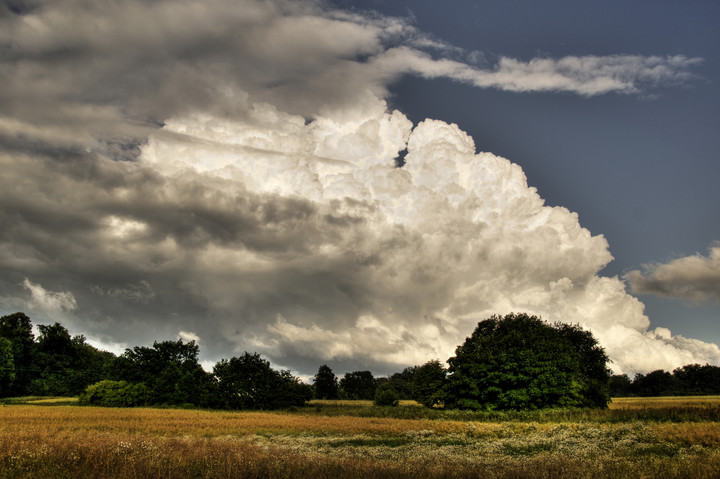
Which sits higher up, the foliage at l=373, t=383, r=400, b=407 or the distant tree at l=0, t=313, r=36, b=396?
the distant tree at l=0, t=313, r=36, b=396

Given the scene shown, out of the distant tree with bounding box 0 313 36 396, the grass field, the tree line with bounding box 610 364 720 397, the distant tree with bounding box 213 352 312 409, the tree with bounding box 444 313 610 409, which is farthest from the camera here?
the tree line with bounding box 610 364 720 397

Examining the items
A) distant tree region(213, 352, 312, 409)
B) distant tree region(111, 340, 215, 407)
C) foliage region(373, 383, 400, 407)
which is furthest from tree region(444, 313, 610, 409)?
distant tree region(111, 340, 215, 407)

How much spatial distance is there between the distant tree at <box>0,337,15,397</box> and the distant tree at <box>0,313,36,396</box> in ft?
11.9

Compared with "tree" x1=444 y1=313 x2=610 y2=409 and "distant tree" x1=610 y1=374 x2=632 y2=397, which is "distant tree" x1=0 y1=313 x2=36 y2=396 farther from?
"distant tree" x1=610 y1=374 x2=632 y2=397

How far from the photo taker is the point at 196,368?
78.1 m

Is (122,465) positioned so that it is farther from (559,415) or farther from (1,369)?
(1,369)

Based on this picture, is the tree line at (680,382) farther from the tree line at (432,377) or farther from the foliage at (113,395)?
the foliage at (113,395)

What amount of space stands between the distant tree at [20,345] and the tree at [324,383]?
6450cm

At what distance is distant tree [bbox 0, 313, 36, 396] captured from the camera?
100 m

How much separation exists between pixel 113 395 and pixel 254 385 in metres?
19.3

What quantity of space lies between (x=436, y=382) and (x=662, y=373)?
9853cm

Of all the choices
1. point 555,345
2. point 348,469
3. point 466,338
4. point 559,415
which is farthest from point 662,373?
point 348,469

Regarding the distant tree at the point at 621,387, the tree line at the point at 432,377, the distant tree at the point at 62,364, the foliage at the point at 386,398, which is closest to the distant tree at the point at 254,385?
the tree line at the point at 432,377

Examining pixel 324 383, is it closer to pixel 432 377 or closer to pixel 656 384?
pixel 432 377
